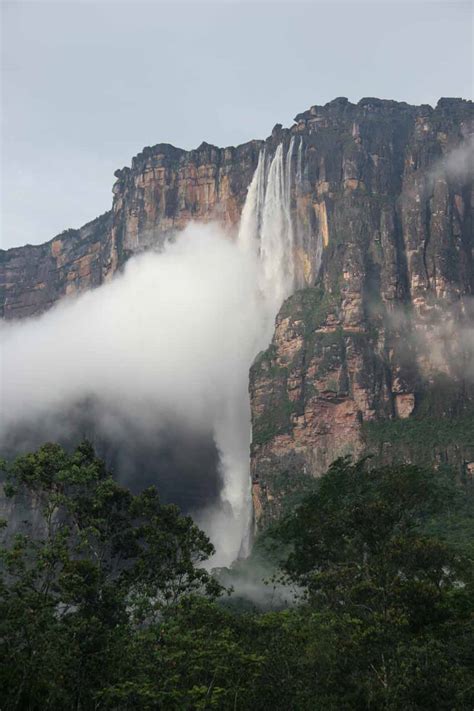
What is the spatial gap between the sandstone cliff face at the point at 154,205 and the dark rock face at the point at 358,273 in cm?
19

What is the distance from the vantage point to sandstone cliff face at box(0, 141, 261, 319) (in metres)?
99.4

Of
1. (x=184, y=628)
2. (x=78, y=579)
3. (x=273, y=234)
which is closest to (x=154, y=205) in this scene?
(x=273, y=234)

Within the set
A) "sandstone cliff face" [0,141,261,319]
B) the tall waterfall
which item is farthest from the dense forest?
"sandstone cliff face" [0,141,261,319]

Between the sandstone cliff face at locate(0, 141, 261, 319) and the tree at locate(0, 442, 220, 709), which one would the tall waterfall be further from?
the tree at locate(0, 442, 220, 709)

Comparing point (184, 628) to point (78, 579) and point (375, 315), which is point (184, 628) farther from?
point (375, 315)

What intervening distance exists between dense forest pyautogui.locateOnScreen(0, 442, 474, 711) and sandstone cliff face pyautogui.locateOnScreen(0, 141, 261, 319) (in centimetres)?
7143

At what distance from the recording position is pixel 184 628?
24641 millimetres

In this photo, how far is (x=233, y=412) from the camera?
3511 inches

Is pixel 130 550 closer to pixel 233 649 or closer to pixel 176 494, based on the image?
pixel 233 649

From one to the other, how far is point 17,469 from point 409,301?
201 feet

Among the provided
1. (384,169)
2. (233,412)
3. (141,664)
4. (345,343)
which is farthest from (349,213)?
(141,664)

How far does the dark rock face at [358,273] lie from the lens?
75375mm

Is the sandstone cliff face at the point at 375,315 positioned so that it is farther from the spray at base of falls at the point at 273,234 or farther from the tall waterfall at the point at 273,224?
the tall waterfall at the point at 273,224

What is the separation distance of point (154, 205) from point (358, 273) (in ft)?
110
